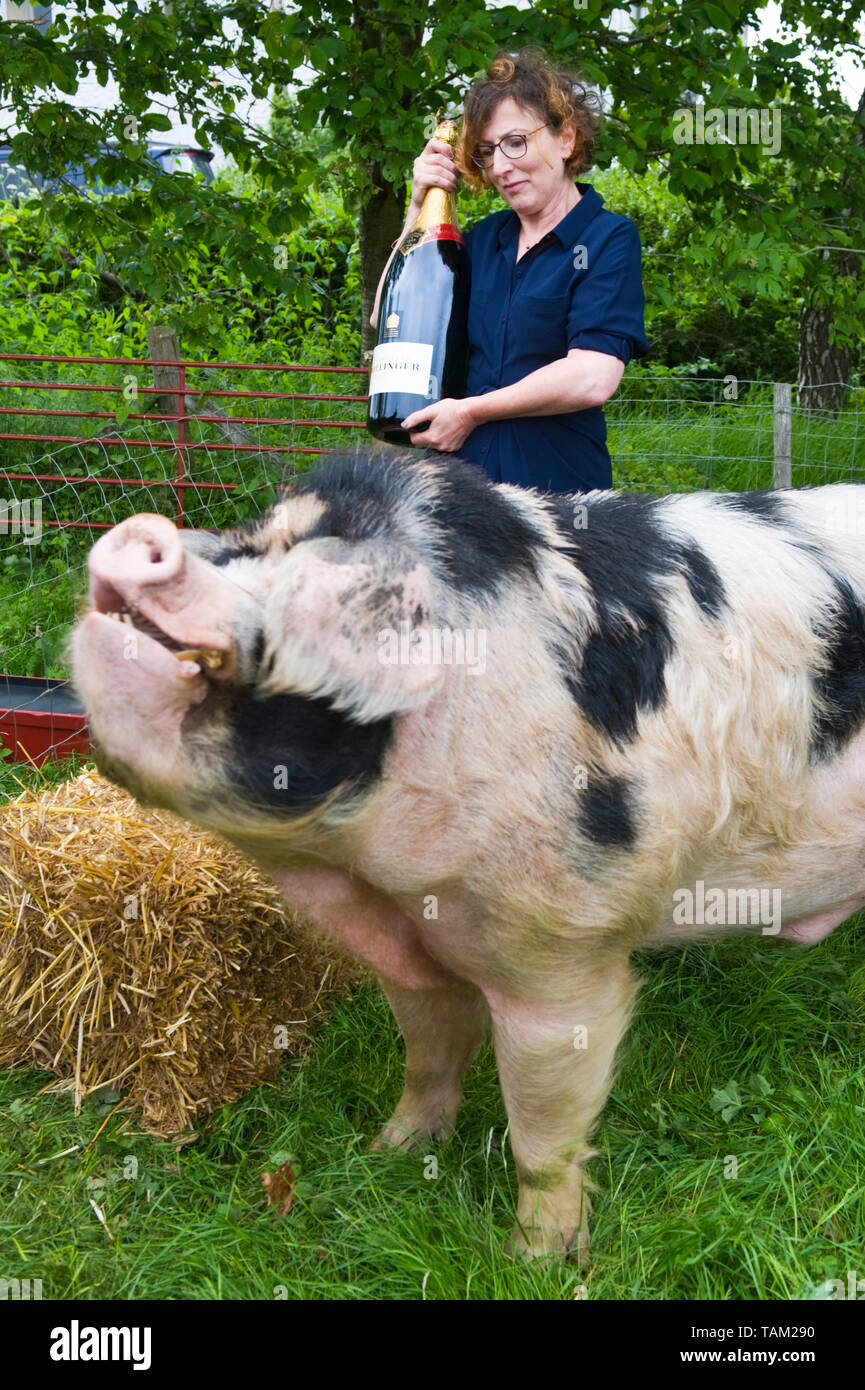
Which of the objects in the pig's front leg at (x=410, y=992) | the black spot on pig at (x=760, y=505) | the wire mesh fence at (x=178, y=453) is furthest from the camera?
the wire mesh fence at (x=178, y=453)

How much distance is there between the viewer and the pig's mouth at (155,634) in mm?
1663

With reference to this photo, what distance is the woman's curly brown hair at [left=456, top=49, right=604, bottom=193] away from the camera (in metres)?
2.84

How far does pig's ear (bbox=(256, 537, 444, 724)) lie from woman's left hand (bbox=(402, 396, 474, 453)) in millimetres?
964

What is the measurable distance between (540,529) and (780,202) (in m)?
3.78

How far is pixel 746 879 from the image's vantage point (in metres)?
2.52

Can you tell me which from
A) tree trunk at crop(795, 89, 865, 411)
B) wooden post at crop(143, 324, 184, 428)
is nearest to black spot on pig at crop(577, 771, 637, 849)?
wooden post at crop(143, 324, 184, 428)

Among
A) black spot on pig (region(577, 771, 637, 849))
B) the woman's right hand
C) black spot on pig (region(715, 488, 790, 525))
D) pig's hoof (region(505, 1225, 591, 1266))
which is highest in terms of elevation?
the woman's right hand

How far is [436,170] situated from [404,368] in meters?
0.50

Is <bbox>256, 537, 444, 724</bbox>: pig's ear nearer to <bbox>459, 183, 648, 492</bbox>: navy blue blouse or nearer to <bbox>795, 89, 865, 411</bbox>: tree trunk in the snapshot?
<bbox>459, 183, 648, 492</bbox>: navy blue blouse

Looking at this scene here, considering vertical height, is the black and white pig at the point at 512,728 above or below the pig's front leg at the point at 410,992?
above

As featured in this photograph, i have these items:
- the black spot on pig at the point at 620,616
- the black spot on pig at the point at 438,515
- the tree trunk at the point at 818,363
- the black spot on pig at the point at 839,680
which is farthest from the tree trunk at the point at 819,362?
the black spot on pig at the point at 438,515

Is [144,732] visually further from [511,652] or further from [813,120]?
[813,120]

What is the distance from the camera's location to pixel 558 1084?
236 cm

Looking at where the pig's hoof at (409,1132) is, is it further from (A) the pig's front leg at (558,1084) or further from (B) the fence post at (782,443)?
(B) the fence post at (782,443)
